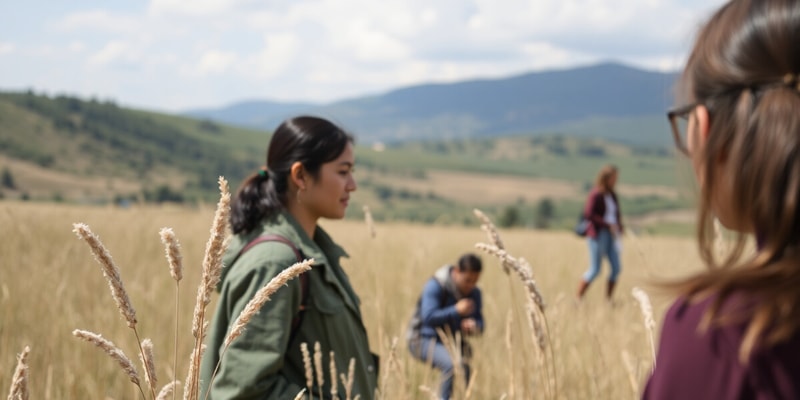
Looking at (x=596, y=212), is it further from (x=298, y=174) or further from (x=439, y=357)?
(x=298, y=174)

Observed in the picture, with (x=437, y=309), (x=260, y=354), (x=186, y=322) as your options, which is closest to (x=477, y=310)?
(x=437, y=309)

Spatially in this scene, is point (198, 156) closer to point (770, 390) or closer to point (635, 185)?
point (635, 185)

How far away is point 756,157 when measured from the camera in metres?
0.93

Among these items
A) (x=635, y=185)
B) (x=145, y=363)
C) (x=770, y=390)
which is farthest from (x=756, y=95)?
(x=635, y=185)

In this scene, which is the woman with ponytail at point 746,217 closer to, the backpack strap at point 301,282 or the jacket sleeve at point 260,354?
the jacket sleeve at point 260,354

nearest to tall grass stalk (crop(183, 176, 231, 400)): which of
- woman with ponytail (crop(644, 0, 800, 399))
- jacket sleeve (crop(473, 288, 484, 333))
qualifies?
woman with ponytail (crop(644, 0, 800, 399))

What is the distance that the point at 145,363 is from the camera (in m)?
1.26

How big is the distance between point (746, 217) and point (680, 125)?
0.24 meters

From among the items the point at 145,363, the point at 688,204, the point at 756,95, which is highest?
the point at 756,95

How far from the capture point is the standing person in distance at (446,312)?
14.0 feet

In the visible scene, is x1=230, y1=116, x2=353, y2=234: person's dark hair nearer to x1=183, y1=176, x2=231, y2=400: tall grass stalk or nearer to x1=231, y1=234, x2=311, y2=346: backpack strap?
x1=231, y1=234, x2=311, y2=346: backpack strap

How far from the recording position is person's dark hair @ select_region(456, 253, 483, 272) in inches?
173

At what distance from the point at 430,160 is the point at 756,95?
512 ft

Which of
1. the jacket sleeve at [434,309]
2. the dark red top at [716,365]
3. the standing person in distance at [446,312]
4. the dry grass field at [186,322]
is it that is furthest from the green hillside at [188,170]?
the dark red top at [716,365]
